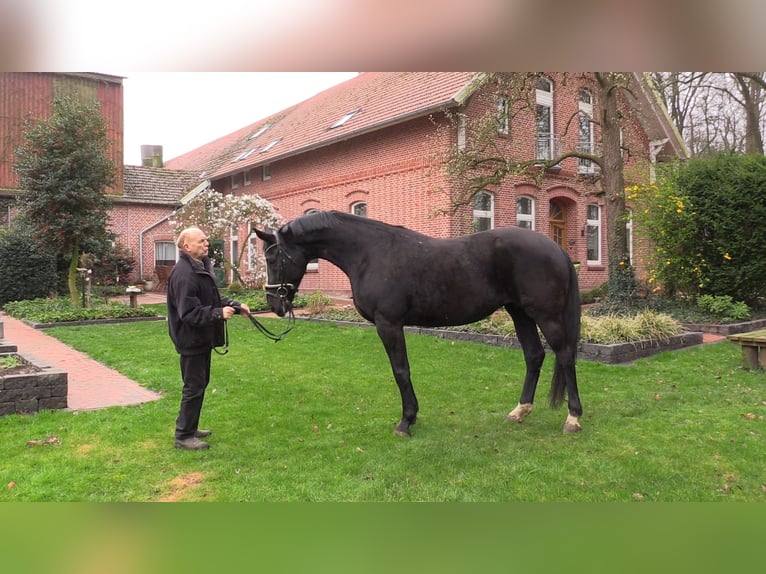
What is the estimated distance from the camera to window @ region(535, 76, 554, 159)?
14.9 meters

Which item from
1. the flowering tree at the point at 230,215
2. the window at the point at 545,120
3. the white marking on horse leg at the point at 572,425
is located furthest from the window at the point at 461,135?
the white marking on horse leg at the point at 572,425

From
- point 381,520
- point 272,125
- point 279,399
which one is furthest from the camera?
point 272,125

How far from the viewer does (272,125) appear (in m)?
23.2

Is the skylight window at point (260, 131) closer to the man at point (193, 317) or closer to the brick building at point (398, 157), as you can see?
the brick building at point (398, 157)

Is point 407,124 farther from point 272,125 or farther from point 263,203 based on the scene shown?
point 272,125

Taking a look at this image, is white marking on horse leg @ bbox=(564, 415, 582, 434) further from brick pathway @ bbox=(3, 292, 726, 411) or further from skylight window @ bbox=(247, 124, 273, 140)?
skylight window @ bbox=(247, 124, 273, 140)

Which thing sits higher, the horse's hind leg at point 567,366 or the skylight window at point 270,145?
the skylight window at point 270,145

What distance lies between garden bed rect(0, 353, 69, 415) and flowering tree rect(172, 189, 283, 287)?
939 centimetres

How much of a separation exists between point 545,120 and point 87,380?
13.1m

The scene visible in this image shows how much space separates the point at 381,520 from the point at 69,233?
12.9 meters

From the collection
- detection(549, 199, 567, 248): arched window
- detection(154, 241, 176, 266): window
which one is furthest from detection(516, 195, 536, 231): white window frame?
detection(154, 241, 176, 266): window

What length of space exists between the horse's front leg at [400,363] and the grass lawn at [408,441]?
136 millimetres

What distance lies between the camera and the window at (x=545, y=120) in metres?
14.9
